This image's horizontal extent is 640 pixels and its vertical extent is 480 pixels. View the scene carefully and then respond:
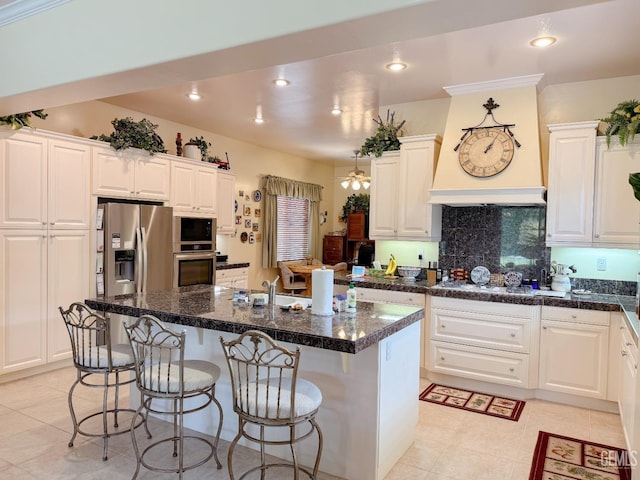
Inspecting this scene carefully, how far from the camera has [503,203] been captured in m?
3.95

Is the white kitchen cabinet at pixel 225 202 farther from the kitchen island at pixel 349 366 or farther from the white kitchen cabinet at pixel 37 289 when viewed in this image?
the kitchen island at pixel 349 366

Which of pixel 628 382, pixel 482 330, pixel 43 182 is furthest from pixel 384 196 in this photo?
pixel 43 182

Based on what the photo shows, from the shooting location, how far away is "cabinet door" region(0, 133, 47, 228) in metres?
3.75

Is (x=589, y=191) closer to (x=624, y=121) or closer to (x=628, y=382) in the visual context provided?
(x=624, y=121)

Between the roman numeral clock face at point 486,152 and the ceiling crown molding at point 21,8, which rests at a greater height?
the ceiling crown molding at point 21,8

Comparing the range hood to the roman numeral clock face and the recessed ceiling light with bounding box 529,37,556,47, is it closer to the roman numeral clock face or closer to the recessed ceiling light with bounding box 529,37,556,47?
the roman numeral clock face

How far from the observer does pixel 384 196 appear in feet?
15.3

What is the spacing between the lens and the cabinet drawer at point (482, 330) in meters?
3.73

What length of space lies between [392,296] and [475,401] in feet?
3.89

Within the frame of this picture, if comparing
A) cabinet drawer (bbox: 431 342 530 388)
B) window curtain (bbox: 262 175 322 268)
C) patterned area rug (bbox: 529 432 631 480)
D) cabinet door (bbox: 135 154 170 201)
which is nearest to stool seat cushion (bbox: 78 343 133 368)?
cabinet door (bbox: 135 154 170 201)

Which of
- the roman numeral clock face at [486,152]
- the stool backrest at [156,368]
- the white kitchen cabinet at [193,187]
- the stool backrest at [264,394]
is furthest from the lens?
the white kitchen cabinet at [193,187]

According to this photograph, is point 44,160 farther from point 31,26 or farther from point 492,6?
point 492,6

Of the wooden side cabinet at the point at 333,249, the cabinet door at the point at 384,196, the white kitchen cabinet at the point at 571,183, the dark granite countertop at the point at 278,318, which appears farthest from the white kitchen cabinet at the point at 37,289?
the wooden side cabinet at the point at 333,249

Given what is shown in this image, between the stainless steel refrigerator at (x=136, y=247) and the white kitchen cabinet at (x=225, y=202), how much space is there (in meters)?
1.22
